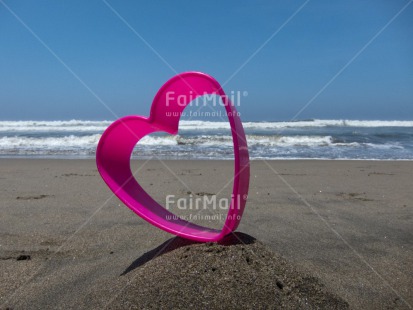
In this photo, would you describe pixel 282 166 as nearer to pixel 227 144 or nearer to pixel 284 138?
pixel 227 144

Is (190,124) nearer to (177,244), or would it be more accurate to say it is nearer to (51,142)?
(51,142)

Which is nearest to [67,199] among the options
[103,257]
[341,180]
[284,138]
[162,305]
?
[103,257]

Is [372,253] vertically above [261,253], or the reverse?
[261,253]

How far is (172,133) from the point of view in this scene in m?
2.76

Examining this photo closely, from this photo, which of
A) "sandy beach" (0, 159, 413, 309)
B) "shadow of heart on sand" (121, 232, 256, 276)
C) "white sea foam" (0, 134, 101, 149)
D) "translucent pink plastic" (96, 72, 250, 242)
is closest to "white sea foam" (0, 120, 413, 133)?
"white sea foam" (0, 134, 101, 149)

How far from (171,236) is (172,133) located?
3.33 feet

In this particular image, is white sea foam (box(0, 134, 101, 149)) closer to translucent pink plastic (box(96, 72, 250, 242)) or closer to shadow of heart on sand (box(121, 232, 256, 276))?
translucent pink plastic (box(96, 72, 250, 242))

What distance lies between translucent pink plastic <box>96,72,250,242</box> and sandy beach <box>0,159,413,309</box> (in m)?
0.25

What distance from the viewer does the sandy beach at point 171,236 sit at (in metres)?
2.45

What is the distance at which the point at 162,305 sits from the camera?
79.0 inches

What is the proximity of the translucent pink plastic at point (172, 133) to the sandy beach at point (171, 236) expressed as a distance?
25 centimetres

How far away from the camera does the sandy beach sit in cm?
245

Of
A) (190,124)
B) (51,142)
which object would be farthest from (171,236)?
(190,124)

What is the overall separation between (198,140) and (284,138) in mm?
3595
